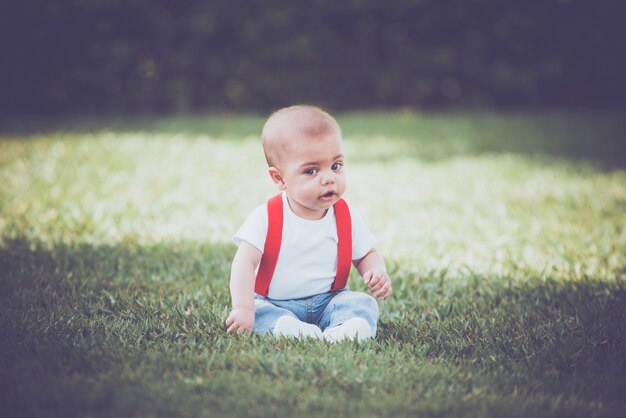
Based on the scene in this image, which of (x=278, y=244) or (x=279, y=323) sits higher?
(x=278, y=244)

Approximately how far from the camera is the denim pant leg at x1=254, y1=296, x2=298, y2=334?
250 cm

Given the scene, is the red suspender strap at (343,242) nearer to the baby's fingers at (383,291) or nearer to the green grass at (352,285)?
the baby's fingers at (383,291)

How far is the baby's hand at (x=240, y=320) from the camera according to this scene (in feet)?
7.91

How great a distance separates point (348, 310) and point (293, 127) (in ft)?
2.51

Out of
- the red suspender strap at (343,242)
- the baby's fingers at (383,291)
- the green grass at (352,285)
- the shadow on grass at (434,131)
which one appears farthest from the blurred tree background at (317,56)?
the baby's fingers at (383,291)

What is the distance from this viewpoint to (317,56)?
11.8 metres

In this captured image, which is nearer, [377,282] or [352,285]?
[377,282]

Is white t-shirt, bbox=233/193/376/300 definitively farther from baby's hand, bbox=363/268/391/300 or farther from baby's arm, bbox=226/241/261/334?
baby's hand, bbox=363/268/391/300

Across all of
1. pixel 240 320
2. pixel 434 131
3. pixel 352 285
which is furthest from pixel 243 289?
pixel 434 131

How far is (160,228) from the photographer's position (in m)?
4.19

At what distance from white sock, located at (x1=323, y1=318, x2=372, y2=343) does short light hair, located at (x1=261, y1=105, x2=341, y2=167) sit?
703 millimetres

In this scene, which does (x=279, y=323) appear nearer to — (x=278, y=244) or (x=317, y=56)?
(x=278, y=244)

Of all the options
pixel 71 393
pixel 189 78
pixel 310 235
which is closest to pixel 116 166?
pixel 310 235

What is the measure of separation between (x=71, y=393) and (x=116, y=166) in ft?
14.5
